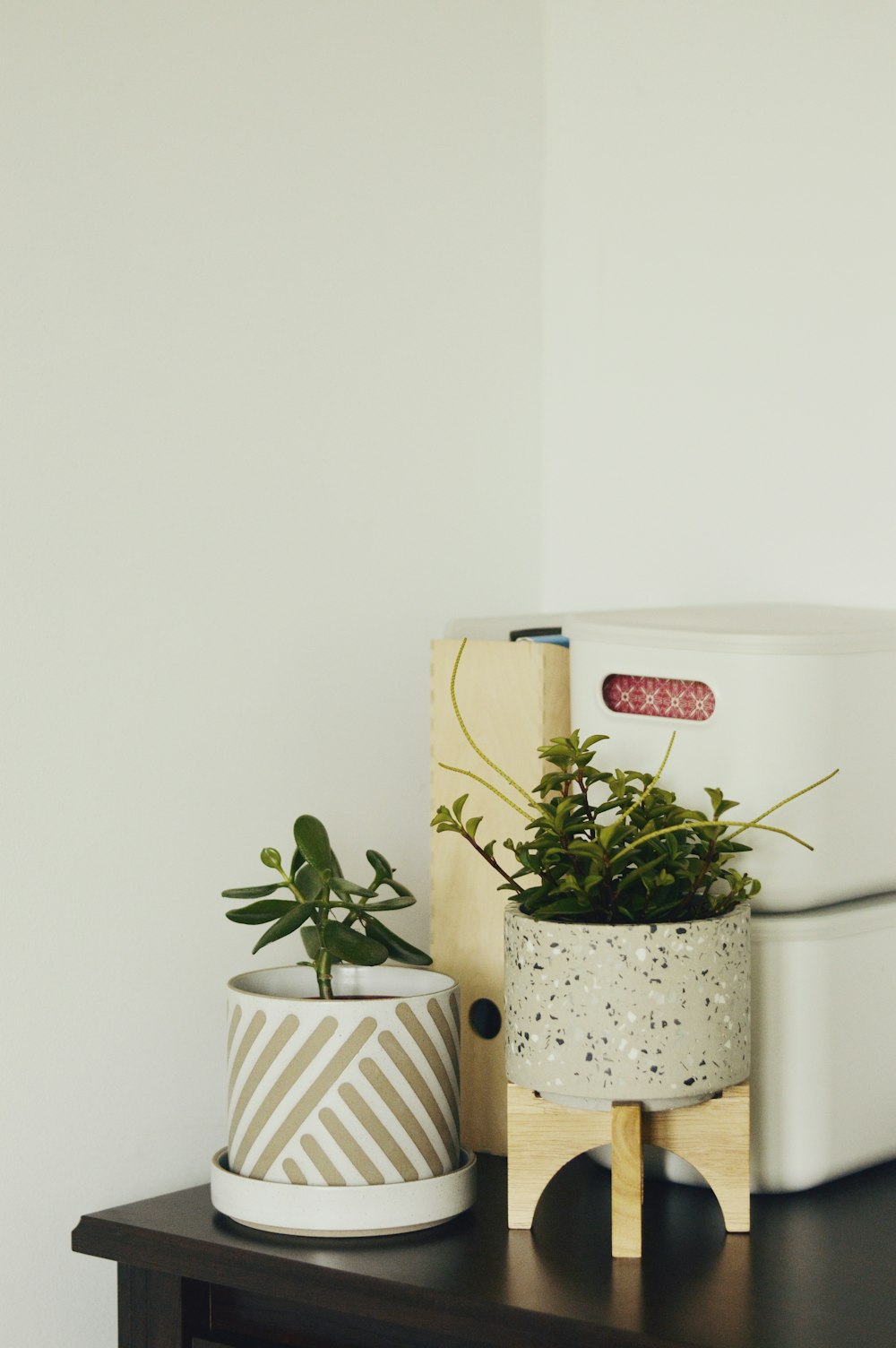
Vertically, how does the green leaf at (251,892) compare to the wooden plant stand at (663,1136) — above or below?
above

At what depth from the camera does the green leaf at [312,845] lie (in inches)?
37.0

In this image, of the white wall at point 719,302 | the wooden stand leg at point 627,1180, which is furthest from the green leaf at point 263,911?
the white wall at point 719,302

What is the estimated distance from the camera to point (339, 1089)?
89 centimetres

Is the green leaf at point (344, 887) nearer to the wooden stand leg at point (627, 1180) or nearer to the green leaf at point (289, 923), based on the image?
the green leaf at point (289, 923)

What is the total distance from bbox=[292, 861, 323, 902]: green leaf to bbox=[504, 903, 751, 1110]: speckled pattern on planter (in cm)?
14

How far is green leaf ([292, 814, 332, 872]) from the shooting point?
94 cm

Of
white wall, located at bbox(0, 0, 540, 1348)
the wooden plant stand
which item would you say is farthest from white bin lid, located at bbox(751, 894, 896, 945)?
white wall, located at bbox(0, 0, 540, 1348)

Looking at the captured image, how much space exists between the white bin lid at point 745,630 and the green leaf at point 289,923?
0.26 metres

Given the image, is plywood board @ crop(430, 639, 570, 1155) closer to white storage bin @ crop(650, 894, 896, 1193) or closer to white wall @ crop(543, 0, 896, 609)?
white storage bin @ crop(650, 894, 896, 1193)

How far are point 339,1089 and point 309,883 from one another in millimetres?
126

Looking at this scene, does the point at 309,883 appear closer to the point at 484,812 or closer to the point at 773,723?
the point at 484,812

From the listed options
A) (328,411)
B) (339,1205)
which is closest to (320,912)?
(339,1205)

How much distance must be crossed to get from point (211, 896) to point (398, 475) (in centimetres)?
37

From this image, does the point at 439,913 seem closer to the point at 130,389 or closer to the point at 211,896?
the point at 211,896
